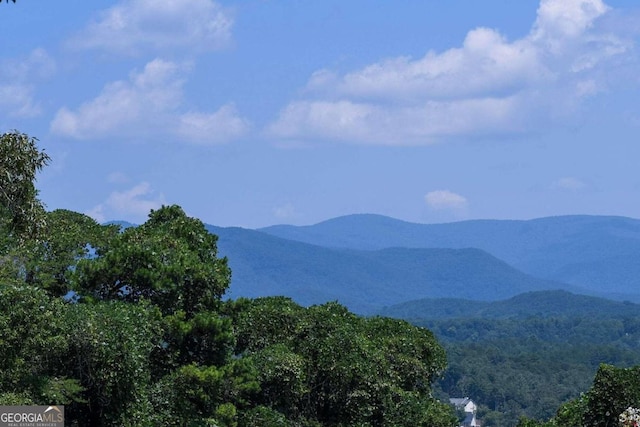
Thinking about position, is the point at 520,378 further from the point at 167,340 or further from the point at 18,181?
the point at 18,181

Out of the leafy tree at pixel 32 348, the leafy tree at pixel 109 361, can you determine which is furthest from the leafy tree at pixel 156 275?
the leafy tree at pixel 32 348

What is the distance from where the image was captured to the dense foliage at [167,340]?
2336 centimetres

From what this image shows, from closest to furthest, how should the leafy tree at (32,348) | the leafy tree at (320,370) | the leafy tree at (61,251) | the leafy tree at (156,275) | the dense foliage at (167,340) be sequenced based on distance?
the leafy tree at (32,348), the dense foliage at (167,340), the leafy tree at (156,275), the leafy tree at (61,251), the leafy tree at (320,370)

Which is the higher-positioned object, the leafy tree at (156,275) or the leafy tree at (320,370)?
the leafy tree at (156,275)

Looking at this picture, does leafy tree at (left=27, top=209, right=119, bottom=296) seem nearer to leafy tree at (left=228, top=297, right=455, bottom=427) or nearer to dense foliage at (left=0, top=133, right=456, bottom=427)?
dense foliage at (left=0, top=133, right=456, bottom=427)

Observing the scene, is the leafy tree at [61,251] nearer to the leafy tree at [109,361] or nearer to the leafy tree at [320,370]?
the leafy tree at [109,361]

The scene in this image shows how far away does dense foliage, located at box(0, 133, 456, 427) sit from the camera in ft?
76.6

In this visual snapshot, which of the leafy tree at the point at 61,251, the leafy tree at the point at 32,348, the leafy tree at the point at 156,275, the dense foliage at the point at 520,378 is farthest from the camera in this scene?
the dense foliage at the point at 520,378

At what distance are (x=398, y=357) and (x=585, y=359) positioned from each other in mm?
154714

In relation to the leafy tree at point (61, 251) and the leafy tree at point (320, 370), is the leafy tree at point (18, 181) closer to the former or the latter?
the leafy tree at point (61, 251)

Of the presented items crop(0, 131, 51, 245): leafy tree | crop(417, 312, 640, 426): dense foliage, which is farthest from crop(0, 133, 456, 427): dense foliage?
crop(417, 312, 640, 426): dense foliage

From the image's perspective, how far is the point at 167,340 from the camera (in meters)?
28.3

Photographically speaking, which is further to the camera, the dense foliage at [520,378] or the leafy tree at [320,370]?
the dense foliage at [520,378]

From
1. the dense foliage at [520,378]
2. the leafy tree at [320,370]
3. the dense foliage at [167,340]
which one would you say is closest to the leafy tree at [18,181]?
the dense foliage at [167,340]
